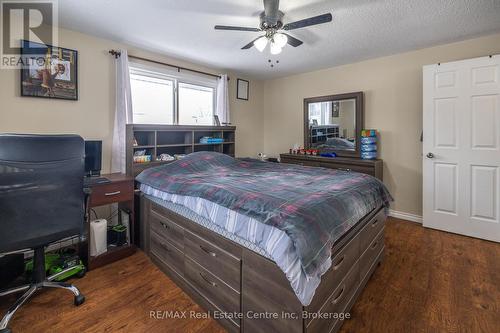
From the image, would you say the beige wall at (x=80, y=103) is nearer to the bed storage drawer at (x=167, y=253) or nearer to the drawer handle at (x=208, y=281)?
the bed storage drawer at (x=167, y=253)

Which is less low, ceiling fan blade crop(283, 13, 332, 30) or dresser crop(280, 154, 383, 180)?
ceiling fan blade crop(283, 13, 332, 30)

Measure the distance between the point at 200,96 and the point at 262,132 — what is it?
1.71m

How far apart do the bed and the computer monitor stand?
80 cm

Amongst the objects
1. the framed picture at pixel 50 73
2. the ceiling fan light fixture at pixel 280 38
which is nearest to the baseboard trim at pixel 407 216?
the ceiling fan light fixture at pixel 280 38

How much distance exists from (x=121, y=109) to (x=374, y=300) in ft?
10.8

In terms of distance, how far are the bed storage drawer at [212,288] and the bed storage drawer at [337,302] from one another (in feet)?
1.59

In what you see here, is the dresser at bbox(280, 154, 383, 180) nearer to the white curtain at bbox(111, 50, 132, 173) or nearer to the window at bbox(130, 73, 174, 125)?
the window at bbox(130, 73, 174, 125)

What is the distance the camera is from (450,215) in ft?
10.3

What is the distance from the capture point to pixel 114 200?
2480 mm

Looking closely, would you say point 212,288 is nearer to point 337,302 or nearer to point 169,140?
point 337,302

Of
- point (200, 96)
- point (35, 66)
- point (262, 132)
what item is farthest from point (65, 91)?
point (262, 132)

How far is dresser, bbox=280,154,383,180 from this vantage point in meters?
3.59

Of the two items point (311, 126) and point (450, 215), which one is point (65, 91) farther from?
point (450, 215)

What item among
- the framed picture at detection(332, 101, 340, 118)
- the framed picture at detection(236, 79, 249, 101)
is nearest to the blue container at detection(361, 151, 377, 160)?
the framed picture at detection(332, 101, 340, 118)
